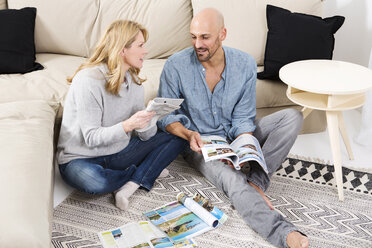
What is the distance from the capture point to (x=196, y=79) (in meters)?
2.28

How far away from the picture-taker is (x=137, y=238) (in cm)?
188

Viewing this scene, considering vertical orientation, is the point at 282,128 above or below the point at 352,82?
below

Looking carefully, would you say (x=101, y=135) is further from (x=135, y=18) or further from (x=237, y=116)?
(x=135, y=18)

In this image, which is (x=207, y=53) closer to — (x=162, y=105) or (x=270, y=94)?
(x=162, y=105)

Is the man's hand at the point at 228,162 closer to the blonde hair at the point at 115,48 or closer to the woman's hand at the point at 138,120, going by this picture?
the woman's hand at the point at 138,120

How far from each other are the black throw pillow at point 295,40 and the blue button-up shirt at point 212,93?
0.39 m

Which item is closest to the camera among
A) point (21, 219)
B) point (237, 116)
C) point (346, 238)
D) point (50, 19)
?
point (21, 219)

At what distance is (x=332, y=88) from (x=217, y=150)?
0.64 metres

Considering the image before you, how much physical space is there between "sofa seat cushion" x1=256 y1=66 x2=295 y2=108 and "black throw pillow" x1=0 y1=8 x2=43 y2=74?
1.34 m

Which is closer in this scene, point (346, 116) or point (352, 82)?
point (352, 82)

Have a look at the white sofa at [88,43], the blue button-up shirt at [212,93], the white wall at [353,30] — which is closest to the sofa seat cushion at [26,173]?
the white sofa at [88,43]

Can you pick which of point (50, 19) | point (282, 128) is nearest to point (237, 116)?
point (282, 128)

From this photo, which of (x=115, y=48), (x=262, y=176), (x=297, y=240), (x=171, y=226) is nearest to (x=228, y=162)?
(x=262, y=176)

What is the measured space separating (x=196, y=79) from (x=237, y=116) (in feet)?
0.96
